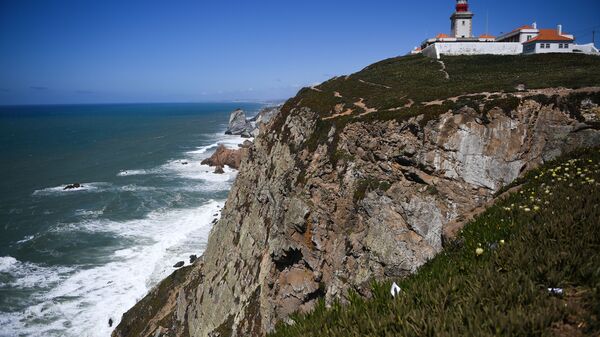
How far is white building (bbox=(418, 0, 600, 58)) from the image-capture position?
41844 millimetres

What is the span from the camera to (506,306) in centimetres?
554

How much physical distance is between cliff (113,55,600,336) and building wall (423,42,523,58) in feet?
63.9

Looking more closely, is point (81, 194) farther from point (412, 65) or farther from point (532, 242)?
point (532, 242)

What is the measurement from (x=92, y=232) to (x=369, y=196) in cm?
4268

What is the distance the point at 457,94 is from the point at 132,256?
1508 inches

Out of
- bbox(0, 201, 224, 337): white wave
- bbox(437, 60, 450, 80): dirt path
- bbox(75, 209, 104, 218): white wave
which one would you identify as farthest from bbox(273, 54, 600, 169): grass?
bbox(75, 209, 104, 218): white wave

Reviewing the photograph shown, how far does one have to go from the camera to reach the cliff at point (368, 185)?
742 inches

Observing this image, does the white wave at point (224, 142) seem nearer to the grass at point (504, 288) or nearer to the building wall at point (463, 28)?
the building wall at point (463, 28)

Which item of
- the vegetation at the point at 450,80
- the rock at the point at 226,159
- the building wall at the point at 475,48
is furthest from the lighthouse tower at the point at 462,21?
the rock at the point at 226,159

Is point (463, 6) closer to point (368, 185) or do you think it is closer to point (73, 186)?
point (368, 185)

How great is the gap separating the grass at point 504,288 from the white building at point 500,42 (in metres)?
42.7

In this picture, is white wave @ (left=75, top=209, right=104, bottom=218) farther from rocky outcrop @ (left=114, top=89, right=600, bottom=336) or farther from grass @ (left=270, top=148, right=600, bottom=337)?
grass @ (left=270, top=148, right=600, bottom=337)

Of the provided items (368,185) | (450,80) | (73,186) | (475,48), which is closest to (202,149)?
(73,186)

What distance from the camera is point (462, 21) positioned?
177ft
